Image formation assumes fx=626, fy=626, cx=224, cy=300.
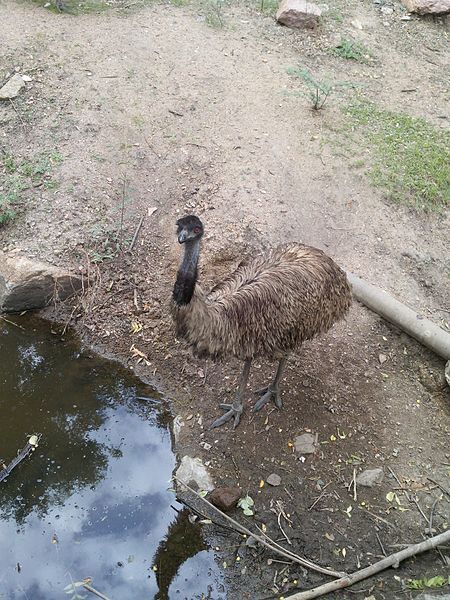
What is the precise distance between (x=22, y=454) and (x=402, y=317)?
3621 mm

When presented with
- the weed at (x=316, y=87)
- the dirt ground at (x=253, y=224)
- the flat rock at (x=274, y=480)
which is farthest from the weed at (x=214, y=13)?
the flat rock at (x=274, y=480)

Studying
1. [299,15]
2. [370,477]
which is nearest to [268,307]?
[370,477]

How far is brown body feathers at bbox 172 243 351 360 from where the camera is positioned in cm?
455

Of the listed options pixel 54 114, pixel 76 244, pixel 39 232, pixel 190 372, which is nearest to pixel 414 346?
pixel 190 372

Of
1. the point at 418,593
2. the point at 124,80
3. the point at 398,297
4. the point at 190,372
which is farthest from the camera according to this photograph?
the point at 124,80

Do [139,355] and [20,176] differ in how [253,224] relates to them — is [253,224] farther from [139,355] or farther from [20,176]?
[20,176]

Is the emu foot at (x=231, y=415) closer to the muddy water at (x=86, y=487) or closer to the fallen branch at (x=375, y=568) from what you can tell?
the muddy water at (x=86, y=487)

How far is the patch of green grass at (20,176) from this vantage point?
6.83 meters

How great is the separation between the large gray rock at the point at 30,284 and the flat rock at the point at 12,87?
8.63ft

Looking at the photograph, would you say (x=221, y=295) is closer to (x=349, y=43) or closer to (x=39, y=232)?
(x=39, y=232)

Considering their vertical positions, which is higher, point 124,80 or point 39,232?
point 124,80

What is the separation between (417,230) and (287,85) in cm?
305

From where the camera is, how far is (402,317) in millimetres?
5953

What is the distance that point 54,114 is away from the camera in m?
7.80
